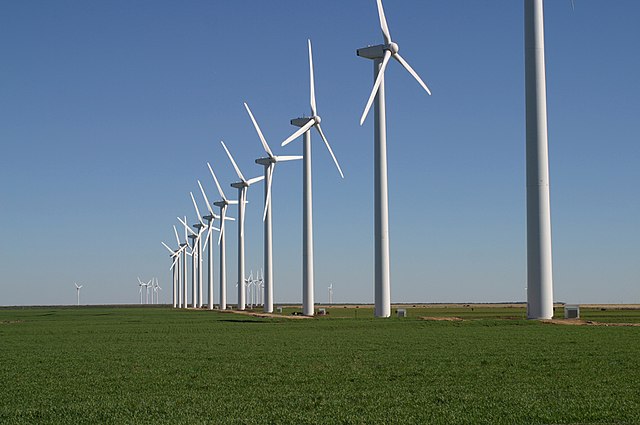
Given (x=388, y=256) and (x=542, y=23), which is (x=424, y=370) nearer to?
(x=542, y=23)

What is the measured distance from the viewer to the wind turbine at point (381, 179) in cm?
8156

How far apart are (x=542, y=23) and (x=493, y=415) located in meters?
54.4

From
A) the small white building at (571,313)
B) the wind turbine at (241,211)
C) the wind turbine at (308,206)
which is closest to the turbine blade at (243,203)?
the wind turbine at (241,211)

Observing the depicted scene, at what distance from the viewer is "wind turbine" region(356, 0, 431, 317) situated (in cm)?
8156

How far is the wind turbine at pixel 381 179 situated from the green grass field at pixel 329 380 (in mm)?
30367

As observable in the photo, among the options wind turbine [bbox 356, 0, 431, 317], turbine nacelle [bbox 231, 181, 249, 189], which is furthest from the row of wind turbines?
A: turbine nacelle [bbox 231, 181, 249, 189]

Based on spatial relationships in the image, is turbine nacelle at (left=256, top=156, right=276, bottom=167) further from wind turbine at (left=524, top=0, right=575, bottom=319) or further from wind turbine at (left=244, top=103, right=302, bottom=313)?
wind turbine at (left=524, top=0, right=575, bottom=319)

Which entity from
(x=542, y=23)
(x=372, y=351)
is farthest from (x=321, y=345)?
(x=542, y=23)

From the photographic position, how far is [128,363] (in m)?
36.2

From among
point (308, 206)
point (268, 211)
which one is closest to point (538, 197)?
point (308, 206)

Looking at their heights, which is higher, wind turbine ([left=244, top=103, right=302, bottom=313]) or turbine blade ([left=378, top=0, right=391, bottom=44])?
turbine blade ([left=378, top=0, right=391, bottom=44])

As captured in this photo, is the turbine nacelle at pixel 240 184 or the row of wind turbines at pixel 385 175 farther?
the turbine nacelle at pixel 240 184

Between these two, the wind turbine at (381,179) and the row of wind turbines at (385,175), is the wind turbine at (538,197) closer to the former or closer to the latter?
the row of wind turbines at (385,175)

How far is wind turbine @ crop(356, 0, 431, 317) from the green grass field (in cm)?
3037
